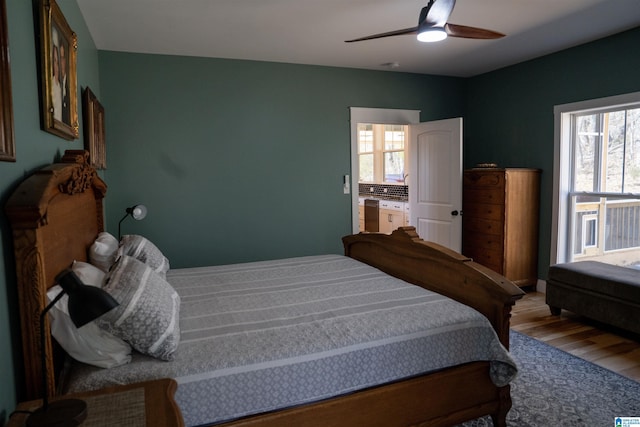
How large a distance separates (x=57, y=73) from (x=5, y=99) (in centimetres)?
81

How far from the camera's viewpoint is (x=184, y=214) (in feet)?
13.7

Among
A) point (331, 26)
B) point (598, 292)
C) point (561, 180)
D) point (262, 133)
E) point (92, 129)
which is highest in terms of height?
point (331, 26)

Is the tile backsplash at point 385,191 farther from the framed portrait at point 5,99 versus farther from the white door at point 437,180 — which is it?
the framed portrait at point 5,99

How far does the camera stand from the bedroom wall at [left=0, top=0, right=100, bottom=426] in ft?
4.06

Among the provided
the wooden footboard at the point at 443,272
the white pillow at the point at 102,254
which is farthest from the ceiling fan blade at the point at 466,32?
the white pillow at the point at 102,254

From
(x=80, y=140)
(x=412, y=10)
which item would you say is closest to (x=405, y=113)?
(x=412, y=10)

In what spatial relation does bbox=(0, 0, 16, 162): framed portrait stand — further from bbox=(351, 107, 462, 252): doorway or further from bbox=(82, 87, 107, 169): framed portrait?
bbox=(351, 107, 462, 252): doorway

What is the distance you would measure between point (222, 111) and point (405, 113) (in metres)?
2.20

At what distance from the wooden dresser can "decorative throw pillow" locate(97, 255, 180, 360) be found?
3.67 meters

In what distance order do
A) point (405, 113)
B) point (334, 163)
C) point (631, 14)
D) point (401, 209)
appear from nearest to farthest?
point (631, 14) → point (334, 163) → point (405, 113) → point (401, 209)

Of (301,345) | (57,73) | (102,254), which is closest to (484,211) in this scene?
(301,345)

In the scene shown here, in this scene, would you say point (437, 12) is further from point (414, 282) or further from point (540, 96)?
point (540, 96)

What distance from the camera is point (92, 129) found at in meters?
2.94

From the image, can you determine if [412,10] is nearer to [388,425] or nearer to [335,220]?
[335,220]
